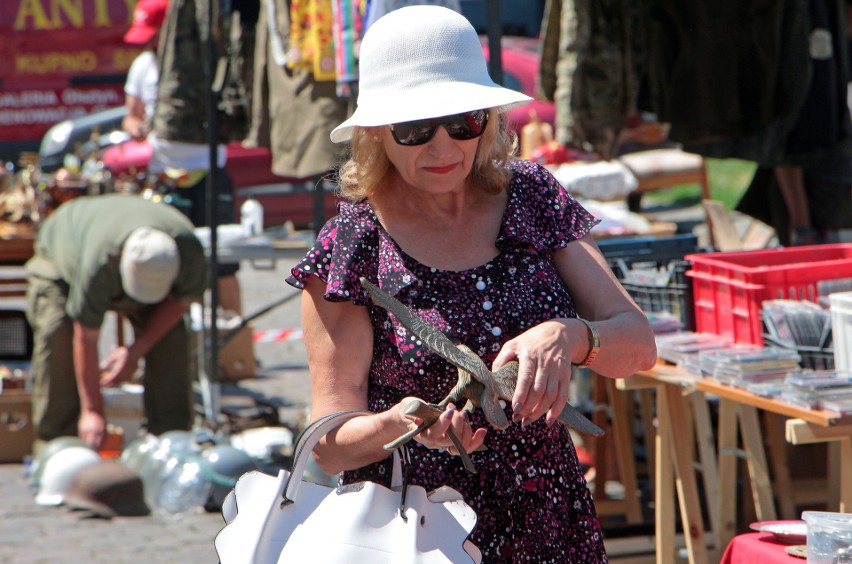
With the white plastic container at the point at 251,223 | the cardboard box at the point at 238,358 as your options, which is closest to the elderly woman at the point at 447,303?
the white plastic container at the point at 251,223

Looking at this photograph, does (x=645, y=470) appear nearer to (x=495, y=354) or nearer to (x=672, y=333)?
(x=672, y=333)

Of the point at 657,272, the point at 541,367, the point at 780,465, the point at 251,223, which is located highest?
the point at 541,367

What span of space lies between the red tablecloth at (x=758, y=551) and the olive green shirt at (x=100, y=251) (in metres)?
3.63

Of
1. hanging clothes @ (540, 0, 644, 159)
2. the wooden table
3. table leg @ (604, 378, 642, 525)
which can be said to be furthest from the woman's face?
hanging clothes @ (540, 0, 644, 159)

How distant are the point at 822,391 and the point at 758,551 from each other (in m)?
0.49

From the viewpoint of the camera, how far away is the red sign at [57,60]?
12.6 m

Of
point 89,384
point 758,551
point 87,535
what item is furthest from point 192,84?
point 758,551

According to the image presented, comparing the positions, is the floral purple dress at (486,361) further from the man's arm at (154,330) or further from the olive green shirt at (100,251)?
the man's arm at (154,330)

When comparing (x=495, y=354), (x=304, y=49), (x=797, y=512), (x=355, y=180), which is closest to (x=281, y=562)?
(x=495, y=354)

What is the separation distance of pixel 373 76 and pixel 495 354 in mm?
521

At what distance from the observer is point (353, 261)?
210cm

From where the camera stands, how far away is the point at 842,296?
3.04 m

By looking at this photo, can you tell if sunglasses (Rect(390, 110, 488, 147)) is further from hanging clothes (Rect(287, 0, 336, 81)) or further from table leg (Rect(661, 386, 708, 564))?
hanging clothes (Rect(287, 0, 336, 81))

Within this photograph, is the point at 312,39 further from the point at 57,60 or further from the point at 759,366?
the point at 57,60
